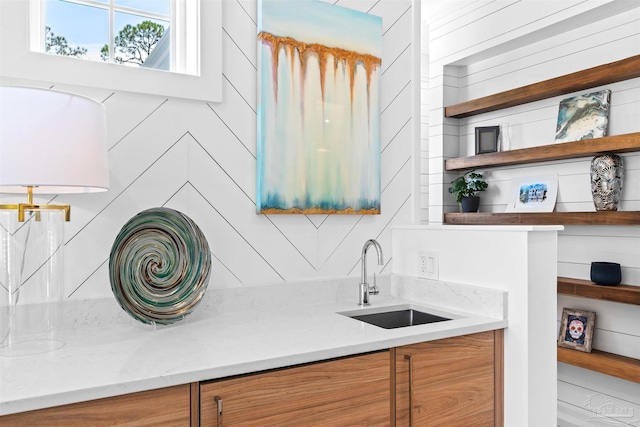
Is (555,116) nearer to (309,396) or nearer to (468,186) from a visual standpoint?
(468,186)

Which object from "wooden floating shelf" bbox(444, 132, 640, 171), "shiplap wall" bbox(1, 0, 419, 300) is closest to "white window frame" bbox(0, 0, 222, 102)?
"shiplap wall" bbox(1, 0, 419, 300)

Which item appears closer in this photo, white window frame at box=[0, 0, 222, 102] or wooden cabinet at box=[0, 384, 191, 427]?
wooden cabinet at box=[0, 384, 191, 427]

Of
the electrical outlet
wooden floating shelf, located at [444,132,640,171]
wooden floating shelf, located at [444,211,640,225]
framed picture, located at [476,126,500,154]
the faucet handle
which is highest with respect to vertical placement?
framed picture, located at [476,126,500,154]

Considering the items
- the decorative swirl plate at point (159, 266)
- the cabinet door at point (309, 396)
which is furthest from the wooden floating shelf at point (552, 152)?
the decorative swirl plate at point (159, 266)

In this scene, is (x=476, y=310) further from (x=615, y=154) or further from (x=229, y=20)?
(x=229, y=20)

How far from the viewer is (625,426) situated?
2492mm

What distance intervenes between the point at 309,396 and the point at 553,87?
2341 millimetres

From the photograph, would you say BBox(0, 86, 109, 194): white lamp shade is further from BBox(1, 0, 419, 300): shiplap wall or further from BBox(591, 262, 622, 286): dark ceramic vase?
BBox(591, 262, 622, 286): dark ceramic vase

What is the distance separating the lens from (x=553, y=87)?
107 inches

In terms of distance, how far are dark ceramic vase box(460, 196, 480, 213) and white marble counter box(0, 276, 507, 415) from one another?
1.32 metres

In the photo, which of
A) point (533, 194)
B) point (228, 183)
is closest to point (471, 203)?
point (533, 194)

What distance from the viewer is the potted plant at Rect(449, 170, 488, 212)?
10.7 ft

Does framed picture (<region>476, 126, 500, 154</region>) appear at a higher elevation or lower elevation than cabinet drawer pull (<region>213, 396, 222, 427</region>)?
higher

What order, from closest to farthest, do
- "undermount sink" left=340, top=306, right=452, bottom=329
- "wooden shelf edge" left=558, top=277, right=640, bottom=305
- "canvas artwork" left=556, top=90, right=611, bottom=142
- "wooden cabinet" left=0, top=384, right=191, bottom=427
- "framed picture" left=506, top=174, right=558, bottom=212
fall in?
"wooden cabinet" left=0, top=384, right=191, bottom=427 < "undermount sink" left=340, top=306, right=452, bottom=329 < "wooden shelf edge" left=558, top=277, right=640, bottom=305 < "canvas artwork" left=556, top=90, right=611, bottom=142 < "framed picture" left=506, top=174, right=558, bottom=212
